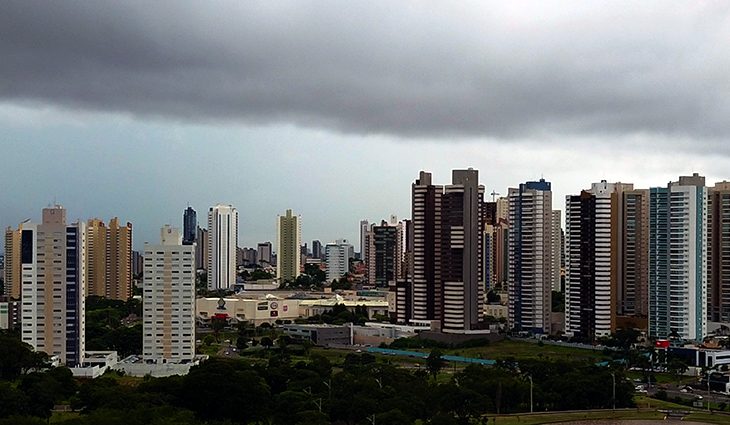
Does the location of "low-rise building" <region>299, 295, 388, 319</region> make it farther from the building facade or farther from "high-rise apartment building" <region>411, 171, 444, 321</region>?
the building facade

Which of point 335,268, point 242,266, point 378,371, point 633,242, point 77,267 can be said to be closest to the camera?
point 378,371

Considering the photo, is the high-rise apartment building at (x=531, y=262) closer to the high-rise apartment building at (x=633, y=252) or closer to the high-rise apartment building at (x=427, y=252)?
the high-rise apartment building at (x=633, y=252)

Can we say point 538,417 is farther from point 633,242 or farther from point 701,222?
point 633,242

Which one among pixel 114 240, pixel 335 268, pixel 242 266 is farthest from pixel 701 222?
pixel 242 266

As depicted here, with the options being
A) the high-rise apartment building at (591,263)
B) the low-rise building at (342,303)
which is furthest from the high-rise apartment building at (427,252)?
the low-rise building at (342,303)

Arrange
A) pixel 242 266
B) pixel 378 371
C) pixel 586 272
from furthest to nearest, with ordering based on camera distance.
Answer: pixel 242 266 < pixel 586 272 < pixel 378 371

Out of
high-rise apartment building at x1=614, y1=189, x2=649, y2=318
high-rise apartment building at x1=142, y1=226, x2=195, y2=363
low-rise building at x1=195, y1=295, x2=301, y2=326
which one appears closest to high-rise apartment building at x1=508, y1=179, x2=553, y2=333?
high-rise apartment building at x1=614, y1=189, x2=649, y2=318

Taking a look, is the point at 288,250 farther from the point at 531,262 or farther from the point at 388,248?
the point at 531,262
